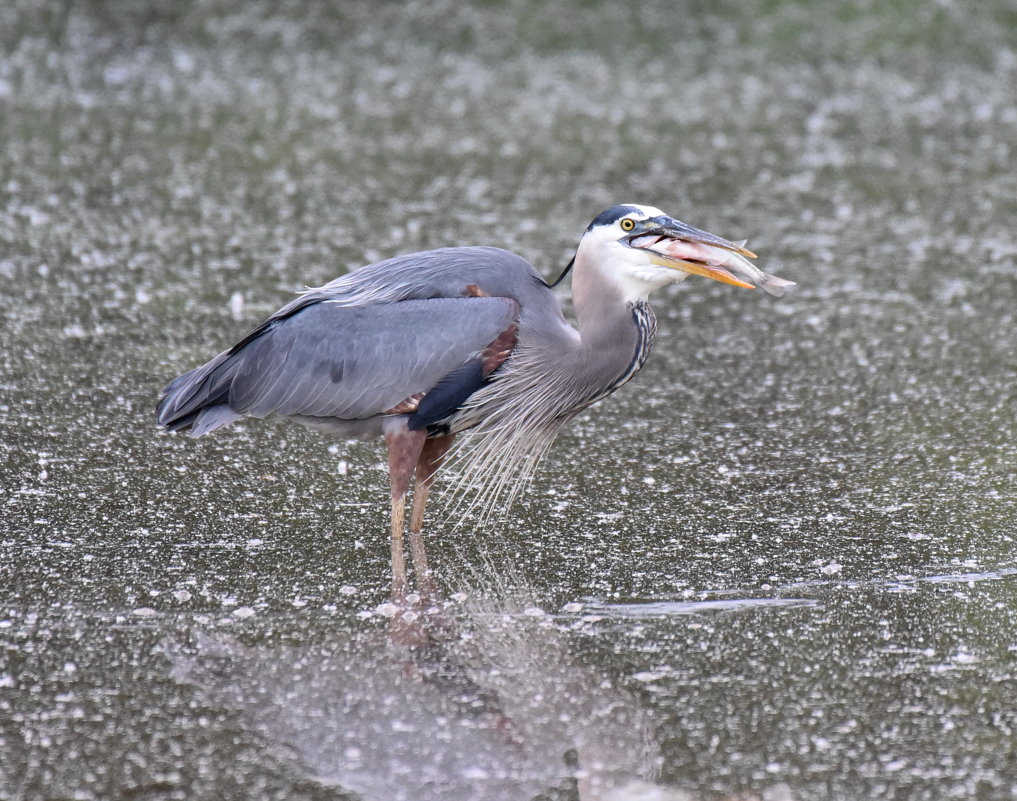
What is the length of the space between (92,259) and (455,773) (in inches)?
181

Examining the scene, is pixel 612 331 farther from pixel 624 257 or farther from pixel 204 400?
pixel 204 400

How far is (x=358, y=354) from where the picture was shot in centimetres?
433

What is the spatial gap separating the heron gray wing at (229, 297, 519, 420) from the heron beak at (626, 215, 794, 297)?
1.53 ft

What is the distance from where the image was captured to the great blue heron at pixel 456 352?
4.15 meters

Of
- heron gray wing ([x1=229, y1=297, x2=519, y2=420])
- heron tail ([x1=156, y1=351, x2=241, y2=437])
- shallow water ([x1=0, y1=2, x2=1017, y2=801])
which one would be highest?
heron gray wing ([x1=229, y1=297, x2=519, y2=420])

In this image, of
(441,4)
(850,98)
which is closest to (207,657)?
(850,98)

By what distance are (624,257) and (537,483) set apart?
1018mm

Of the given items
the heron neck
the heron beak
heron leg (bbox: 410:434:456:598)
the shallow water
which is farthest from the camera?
heron leg (bbox: 410:434:456:598)

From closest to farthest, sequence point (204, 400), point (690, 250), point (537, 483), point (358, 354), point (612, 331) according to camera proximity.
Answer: point (690, 250), point (612, 331), point (358, 354), point (204, 400), point (537, 483)

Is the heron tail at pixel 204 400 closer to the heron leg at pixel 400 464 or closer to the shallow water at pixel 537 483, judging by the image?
the shallow water at pixel 537 483

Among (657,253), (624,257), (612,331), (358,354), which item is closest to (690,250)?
(657,253)

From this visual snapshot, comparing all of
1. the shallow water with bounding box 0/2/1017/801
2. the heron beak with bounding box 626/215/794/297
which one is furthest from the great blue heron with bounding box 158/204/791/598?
the shallow water with bounding box 0/2/1017/801

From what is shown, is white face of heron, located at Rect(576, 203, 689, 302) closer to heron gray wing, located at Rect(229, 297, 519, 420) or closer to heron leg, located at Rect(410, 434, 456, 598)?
heron gray wing, located at Rect(229, 297, 519, 420)

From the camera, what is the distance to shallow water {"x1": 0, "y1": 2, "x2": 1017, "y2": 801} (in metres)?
3.22
